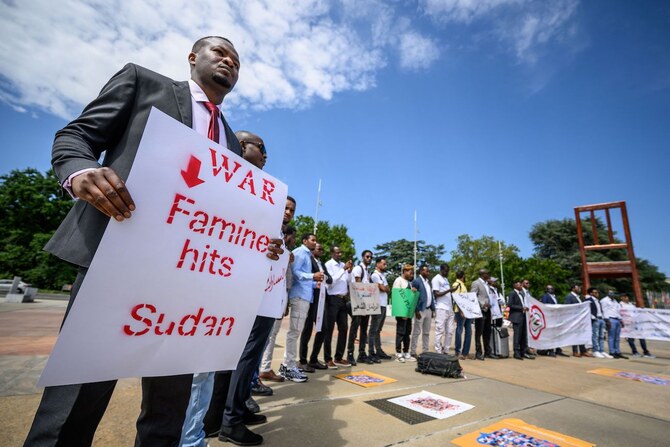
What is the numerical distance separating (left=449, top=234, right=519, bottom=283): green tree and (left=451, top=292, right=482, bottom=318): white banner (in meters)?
37.2

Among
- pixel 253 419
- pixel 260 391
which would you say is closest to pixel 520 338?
pixel 260 391

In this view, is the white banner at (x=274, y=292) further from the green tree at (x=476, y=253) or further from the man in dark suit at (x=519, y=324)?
the green tree at (x=476, y=253)

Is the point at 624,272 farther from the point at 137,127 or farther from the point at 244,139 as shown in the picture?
the point at 137,127

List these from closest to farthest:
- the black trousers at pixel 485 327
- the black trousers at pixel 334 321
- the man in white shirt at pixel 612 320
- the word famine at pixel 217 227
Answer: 1. the word famine at pixel 217 227
2. the black trousers at pixel 334 321
3. the black trousers at pixel 485 327
4. the man in white shirt at pixel 612 320

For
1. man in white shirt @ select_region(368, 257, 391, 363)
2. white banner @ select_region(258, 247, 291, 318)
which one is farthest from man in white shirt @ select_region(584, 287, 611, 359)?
white banner @ select_region(258, 247, 291, 318)

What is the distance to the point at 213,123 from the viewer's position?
1518mm

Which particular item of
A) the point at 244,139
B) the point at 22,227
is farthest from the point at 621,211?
the point at 22,227

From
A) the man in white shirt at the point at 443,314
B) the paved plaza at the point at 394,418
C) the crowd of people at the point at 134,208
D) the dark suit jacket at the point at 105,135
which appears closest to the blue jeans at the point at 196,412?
the crowd of people at the point at 134,208

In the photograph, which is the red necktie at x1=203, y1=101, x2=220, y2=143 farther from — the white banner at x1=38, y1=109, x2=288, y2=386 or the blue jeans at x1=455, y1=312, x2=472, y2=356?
the blue jeans at x1=455, y1=312, x2=472, y2=356

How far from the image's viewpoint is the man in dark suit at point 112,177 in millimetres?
940

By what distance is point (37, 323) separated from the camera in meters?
7.39

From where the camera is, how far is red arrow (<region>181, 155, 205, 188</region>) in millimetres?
1180

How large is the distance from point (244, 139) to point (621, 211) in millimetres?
18520

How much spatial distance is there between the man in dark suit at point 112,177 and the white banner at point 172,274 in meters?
0.09
